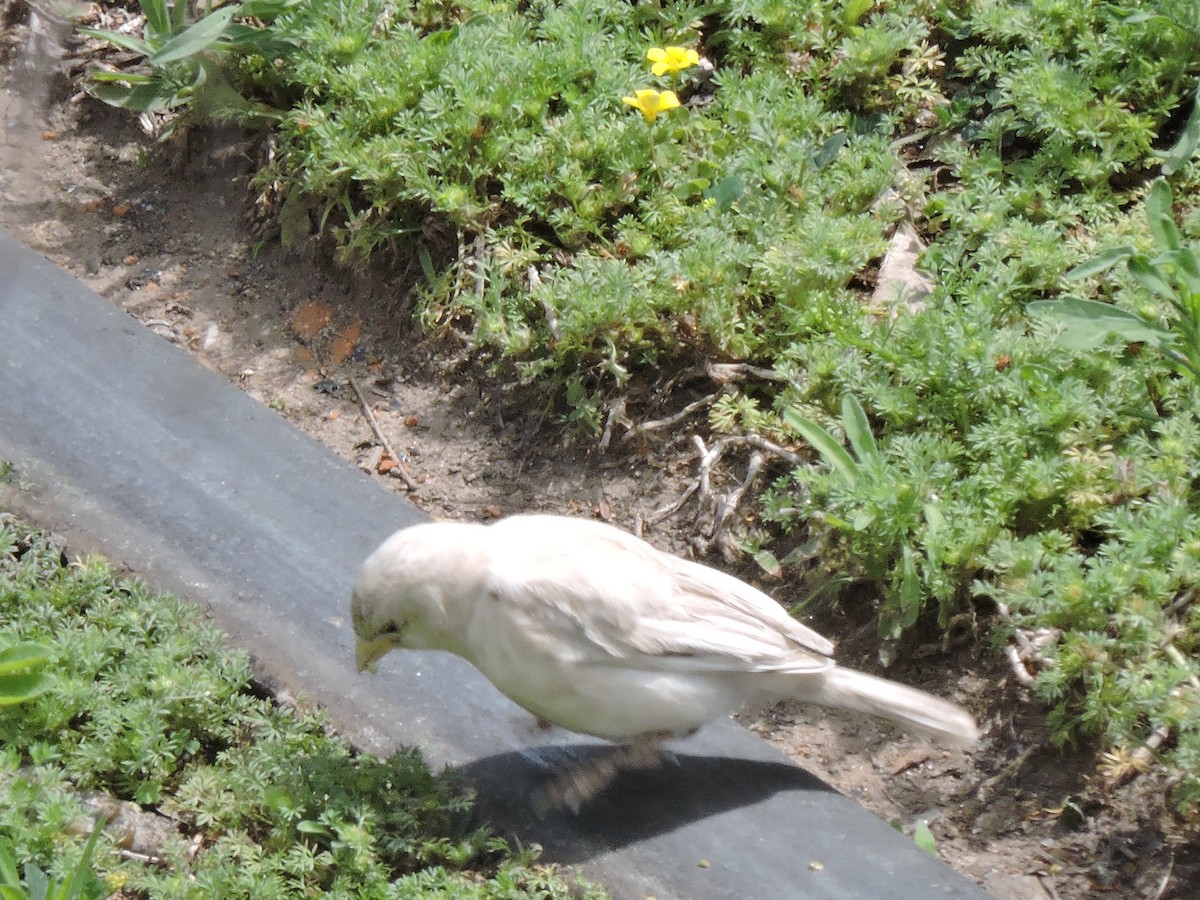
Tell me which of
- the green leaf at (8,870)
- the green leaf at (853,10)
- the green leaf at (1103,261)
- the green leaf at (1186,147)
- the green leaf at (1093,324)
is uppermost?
the green leaf at (853,10)

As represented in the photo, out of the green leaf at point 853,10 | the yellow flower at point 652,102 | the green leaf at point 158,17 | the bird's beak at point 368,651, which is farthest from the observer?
the green leaf at point 158,17

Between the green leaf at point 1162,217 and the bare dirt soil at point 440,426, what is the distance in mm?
1358

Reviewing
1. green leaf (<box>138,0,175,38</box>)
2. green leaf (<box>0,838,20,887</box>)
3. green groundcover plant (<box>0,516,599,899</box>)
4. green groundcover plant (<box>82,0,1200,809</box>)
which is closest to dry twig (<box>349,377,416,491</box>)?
green groundcover plant (<box>82,0,1200,809</box>)

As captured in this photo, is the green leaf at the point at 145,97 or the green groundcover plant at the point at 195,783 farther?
the green leaf at the point at 145,97

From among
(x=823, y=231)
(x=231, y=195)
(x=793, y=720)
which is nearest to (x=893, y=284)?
(x=823, y=231)

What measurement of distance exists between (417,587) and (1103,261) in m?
2.49

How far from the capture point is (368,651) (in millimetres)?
3592

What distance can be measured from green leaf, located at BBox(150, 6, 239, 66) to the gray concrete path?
3.36ft

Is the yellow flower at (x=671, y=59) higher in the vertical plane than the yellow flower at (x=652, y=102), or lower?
higher

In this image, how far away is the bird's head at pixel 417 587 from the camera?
3375 millimetres

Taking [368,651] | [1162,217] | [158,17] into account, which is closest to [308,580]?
[368,651]

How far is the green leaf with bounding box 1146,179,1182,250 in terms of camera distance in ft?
13.6

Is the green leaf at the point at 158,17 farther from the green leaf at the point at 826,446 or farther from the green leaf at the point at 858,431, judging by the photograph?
the green leaf at the point at 858,431

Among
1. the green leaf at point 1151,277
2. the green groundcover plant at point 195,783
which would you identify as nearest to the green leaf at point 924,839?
the green groundcover plant at point 195,783
